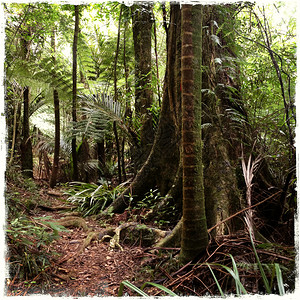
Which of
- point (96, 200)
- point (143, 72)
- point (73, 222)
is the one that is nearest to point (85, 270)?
point (73, 222)

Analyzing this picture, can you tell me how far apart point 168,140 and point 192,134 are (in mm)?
2044

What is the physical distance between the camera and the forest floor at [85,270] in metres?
2.16

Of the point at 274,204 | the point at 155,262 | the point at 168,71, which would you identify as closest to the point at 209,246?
the point at 155,262

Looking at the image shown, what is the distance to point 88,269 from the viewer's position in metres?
2.63

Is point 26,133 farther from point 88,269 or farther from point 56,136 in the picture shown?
point 88,269

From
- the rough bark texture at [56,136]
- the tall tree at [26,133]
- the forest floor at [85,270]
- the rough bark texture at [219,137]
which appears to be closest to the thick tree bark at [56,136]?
the rough bark texture at [56,136]

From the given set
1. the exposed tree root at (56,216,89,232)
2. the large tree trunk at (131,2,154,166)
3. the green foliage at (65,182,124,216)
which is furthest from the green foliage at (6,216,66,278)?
the large tree trunk at (131,2,154,166)

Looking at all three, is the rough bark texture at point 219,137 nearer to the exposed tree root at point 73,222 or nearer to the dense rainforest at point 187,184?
the dense rainforest at point 187,184

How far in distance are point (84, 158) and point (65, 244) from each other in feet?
13.5

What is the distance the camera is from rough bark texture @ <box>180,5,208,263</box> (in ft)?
6.81

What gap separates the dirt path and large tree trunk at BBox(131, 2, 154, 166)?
7.22ft

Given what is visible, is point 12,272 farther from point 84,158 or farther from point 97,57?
point 97,57

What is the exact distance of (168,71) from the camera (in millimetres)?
4031

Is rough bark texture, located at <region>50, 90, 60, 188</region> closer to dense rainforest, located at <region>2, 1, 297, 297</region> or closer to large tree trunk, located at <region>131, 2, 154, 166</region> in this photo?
dense rainforest, located at <region>2, 1, 297, 297</region>
